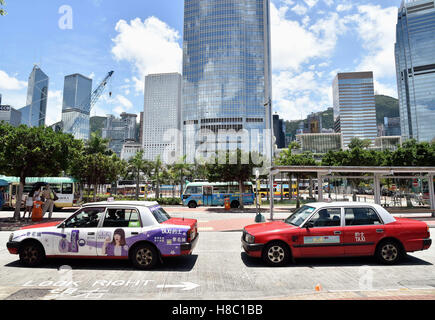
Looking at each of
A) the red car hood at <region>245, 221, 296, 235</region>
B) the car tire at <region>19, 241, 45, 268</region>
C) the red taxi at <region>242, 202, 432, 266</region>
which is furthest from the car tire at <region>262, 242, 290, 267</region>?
the car tire at <region>19, 241, 45, 268</region>

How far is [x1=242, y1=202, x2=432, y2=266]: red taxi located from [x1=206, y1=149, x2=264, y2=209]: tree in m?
18.4

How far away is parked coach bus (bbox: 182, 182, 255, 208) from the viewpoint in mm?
27578

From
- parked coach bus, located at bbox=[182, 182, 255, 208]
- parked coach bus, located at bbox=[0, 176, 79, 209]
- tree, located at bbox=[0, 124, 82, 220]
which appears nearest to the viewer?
tree, located at bbox=[0, 124, 82, 220]

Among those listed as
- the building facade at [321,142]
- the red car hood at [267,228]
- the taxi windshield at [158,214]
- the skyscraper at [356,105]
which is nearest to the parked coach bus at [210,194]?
the red car hood at [267,228]

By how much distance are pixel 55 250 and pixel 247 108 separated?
120879 millimetres

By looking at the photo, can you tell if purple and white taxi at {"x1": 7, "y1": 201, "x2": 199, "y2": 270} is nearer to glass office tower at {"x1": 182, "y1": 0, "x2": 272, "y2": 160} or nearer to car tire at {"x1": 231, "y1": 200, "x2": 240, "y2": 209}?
car tire at {"x1": 231, "y1": 200, "x2": 240, "y2": 209}

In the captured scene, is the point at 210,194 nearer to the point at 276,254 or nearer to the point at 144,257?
the point at 276,254

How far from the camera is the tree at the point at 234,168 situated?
2522 centimetres

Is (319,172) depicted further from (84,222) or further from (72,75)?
(72,75)

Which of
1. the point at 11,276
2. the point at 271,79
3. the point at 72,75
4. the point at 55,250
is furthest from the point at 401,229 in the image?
the point at 72,75

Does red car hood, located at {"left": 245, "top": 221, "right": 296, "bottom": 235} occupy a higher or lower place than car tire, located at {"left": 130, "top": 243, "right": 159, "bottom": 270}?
higher

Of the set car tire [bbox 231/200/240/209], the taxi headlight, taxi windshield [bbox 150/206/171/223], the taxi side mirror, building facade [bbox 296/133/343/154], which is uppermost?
building facade [bbox 296/133/343/154]

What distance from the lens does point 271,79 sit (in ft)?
485

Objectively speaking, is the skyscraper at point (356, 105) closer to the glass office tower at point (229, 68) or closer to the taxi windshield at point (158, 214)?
the glass office tower at point (229, 68)
